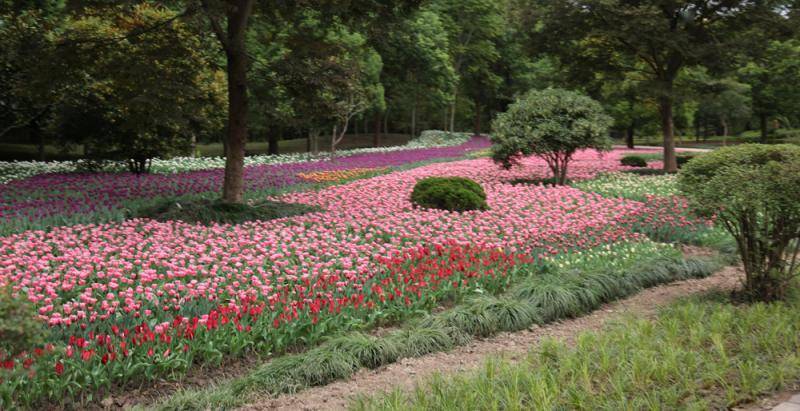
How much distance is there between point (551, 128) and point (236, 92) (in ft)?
25.6

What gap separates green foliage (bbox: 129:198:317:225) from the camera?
947 centimetres

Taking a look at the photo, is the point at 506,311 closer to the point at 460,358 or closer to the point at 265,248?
the point at 460,358

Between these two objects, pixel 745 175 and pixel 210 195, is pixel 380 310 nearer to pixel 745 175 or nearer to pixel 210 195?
pixel 745 175

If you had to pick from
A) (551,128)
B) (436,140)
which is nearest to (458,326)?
(551,128)

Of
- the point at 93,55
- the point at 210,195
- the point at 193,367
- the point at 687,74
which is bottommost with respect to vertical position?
the point at 193,367

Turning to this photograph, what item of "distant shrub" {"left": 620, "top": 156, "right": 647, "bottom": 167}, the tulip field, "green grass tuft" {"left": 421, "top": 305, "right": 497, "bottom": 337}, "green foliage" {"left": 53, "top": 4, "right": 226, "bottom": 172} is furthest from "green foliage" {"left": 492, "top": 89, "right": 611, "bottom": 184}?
"green grass tuft" {"left": 421, "top": 305, "right": 497, "bottom": 337}

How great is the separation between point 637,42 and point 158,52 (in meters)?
14.1

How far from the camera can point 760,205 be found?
5.38 meters

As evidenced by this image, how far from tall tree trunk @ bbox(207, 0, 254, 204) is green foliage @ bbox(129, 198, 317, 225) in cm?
49

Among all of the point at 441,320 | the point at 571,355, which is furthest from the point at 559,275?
the point at 571,355

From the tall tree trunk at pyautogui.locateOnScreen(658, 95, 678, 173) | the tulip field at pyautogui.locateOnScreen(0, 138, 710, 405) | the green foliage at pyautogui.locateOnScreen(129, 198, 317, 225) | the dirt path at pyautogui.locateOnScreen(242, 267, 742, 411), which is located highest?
the tall tree trunk at pyautogui.locateOnScreen(658, 95, 678, 173)

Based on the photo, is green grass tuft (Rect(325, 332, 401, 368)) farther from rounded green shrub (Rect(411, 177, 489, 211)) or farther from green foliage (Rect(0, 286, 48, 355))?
rounded green shrub (Rect(411, 177, 489, 211))

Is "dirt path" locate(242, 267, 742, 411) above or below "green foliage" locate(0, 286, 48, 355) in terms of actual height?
below

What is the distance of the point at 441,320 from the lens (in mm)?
5453
